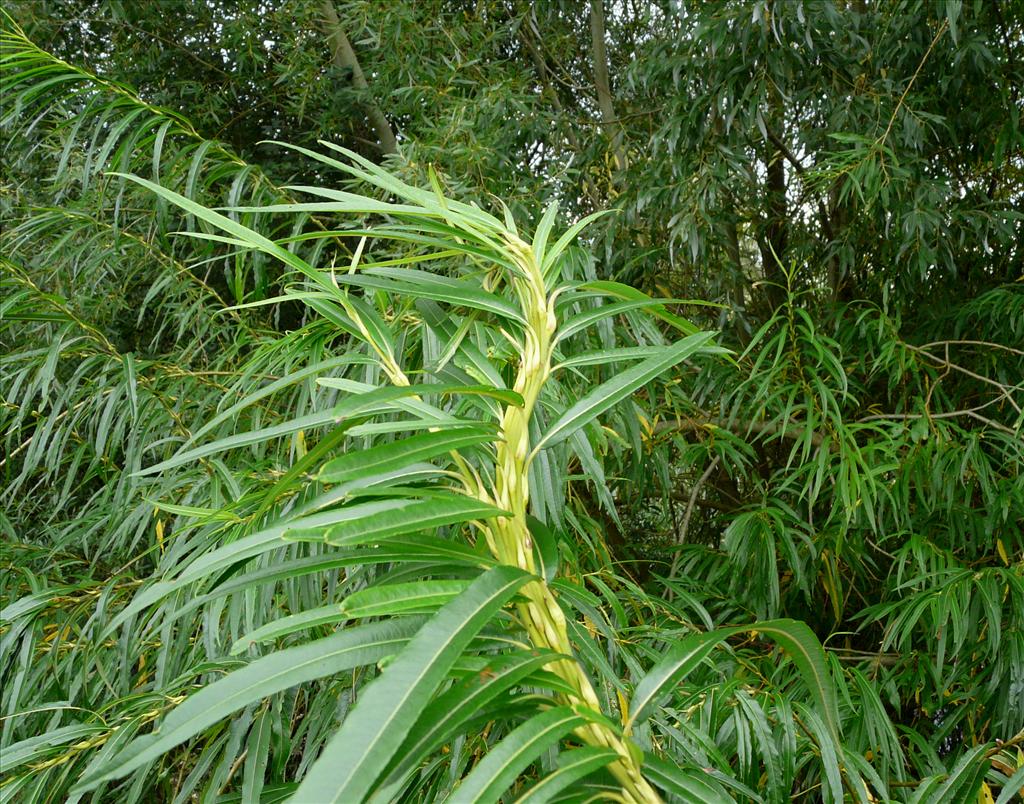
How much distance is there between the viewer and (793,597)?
1762mm

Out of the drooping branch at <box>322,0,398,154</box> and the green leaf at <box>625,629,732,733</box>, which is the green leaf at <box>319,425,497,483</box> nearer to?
the green leaf at <box>625,629,732,733</box>

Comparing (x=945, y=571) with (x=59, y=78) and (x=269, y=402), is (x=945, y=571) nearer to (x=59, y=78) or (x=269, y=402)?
(x=269, y=402)

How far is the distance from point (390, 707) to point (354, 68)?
237cm

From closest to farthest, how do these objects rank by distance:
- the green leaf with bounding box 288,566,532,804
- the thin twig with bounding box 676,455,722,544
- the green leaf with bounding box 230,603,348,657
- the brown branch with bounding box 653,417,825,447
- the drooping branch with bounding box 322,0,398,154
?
1. the green leaf with bounding box 288,566,532,804
2. the green leaf with bounding box 230,603,348,657
3. the brown branch with bounding box 653,417,825,447
4. the thin twig with bounding box 676,455,722,544
5. the drooping branch with bounding box 322,0,398,154

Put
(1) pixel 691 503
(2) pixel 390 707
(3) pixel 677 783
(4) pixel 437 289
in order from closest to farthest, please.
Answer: (2) pixel 390 707 < (3) pixel 677 783 < (4) pixel 437 289 < (1) pixel 691 503

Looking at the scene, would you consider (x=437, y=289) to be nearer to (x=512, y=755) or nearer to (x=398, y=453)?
(x=398, y=453)

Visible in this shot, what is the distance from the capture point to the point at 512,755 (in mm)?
331

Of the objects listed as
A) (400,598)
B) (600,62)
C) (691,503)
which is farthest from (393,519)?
(600,62)

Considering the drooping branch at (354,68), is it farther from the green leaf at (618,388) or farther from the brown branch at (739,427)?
the green leaf at (618,388)

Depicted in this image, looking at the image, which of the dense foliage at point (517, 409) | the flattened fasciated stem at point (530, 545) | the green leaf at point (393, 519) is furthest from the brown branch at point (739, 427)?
the green leaf at point (393, 519)

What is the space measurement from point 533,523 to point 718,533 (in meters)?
1.69

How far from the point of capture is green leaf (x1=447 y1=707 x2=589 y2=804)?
31 cm

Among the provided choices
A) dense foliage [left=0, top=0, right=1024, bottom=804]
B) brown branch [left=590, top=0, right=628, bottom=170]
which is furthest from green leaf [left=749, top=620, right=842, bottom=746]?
brown branch [left=590, top=0, right=628, bottom=170]

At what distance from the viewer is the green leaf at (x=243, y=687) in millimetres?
321
